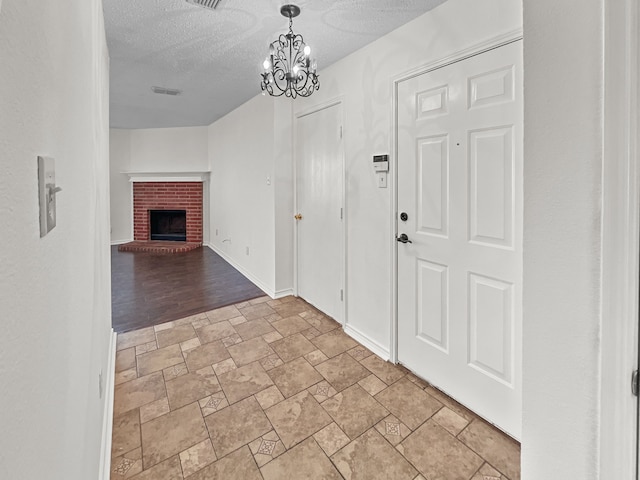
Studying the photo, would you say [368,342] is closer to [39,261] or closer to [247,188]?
[39,261]

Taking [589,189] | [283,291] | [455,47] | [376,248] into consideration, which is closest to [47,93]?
[589,189]

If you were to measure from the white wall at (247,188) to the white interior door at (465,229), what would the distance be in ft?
5.98

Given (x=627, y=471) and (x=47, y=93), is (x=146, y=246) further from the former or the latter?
(x=627, y=471)

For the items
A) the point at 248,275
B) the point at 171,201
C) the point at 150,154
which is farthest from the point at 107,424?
the point at 150,154

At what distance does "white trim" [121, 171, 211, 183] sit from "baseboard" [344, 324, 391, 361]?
4812 millimetres

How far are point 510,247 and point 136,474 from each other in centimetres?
209

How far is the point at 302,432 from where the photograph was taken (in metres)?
1.73

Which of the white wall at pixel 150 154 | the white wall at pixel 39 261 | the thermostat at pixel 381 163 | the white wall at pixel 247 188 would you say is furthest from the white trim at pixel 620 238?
the white wall at pixel 150 154

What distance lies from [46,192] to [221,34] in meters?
2.34

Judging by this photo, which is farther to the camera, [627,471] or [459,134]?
[459,134]

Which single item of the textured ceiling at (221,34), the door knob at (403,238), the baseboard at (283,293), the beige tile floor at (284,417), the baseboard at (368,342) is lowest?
the beige tile floor at (284,417)

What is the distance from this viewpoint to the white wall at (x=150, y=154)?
20.8 feet

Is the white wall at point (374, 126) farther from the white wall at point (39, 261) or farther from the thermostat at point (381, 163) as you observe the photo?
the white wall at point (39, 261)

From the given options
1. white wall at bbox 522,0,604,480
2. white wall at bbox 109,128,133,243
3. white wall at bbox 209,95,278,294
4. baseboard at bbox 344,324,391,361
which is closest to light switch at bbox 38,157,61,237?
white wall at bbox 522,0,604,480
